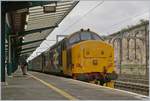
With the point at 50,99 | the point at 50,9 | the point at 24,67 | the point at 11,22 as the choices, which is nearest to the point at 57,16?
the point at 11,22

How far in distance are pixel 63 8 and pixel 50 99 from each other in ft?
54.0

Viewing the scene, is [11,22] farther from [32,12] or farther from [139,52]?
[139,52]

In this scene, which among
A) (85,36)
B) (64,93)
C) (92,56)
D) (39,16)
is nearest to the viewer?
(64,93)

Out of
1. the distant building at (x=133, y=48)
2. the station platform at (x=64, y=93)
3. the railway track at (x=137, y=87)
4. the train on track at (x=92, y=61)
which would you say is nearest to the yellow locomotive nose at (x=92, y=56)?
the train on track at (x=92, y=61)

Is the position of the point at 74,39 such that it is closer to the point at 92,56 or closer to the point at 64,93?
the point at 92,56

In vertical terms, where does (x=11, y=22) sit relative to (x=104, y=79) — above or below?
above

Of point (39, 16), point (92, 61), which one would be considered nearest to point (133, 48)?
point (39, 16)

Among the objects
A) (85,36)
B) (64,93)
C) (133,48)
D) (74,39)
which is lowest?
(64,93)

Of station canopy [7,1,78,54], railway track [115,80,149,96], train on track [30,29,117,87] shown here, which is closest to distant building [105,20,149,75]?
station canopy [7,1,78,54]

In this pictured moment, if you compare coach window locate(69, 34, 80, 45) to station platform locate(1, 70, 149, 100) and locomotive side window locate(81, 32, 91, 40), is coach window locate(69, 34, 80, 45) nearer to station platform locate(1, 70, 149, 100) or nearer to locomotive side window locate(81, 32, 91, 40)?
locomotive side window locate(81, 32, 91, 40)

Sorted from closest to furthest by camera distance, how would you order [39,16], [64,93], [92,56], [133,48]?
[64,93], [92,56], [39,16], [133,48]

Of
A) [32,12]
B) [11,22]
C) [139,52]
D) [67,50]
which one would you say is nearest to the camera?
[67,50]

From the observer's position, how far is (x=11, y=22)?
2964 centimetres

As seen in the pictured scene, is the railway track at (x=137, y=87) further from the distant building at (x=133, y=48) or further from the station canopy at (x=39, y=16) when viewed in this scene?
the distant building at (x=133, y=48)
